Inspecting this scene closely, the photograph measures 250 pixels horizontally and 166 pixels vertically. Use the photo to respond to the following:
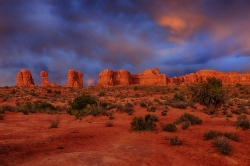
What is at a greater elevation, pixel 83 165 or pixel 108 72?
pixel 108 72

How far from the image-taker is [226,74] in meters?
127

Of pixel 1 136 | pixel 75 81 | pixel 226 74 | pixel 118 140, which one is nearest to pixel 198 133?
pixel 118 140

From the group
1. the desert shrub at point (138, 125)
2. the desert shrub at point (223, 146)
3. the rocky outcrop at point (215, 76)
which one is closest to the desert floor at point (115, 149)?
the desert shrub at point (223, 146)

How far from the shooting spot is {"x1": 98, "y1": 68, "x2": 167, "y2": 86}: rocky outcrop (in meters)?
108

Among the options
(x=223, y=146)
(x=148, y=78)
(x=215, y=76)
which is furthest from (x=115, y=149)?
(x=215, y=76)

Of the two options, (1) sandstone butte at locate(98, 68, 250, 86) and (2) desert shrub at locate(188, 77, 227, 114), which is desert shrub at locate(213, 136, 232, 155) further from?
(1) sandstone butte at locate(98, 68, 250, 86)

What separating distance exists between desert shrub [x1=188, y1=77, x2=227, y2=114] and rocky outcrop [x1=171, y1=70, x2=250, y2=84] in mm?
105102

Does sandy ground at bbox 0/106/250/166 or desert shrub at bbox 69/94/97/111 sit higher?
desert shrub at bbox 69/94/97/111

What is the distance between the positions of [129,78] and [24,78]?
55443 mm

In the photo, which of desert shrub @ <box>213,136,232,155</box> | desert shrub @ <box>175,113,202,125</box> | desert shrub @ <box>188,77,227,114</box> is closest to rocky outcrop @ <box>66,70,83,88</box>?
desert shrub @ <box>188,77,227,114</box>

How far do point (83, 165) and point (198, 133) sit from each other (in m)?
7.55

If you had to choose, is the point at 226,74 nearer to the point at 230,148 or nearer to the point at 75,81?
the point at 75,81

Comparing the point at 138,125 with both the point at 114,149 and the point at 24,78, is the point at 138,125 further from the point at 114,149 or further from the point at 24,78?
the point at 24,78

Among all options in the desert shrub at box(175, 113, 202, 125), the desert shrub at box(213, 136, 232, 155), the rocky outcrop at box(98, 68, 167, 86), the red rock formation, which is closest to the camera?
the desert shrub at box(213, 136, 232, 155)
